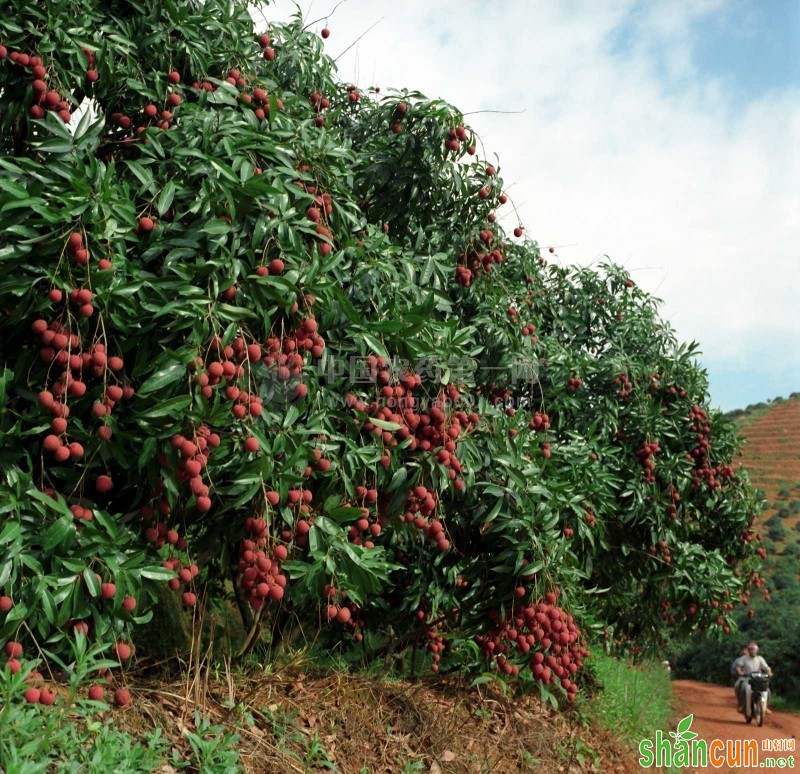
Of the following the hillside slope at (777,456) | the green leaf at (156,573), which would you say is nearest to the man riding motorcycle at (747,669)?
the green leaf at (156,573)

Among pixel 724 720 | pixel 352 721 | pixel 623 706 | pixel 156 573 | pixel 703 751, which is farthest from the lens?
pixel 724 720

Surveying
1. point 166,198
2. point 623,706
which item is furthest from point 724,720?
point 166,198

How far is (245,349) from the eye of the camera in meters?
2.49

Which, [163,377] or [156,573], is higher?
[163,377]

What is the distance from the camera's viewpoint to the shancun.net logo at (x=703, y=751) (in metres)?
5.89

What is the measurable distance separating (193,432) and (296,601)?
0.93m

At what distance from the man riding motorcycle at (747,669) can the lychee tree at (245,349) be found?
6861 mm

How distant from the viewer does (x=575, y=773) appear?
180 inches

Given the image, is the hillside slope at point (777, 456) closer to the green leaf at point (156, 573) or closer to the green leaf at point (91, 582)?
the green leaf at point (156, 573)

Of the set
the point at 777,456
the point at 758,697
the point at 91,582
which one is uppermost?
the point at 777,456

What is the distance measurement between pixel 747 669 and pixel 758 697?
53 cm

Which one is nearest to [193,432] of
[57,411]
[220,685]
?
[57,411]

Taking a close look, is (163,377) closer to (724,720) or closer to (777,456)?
(724,720)

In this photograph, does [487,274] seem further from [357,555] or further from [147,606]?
[147,606]
